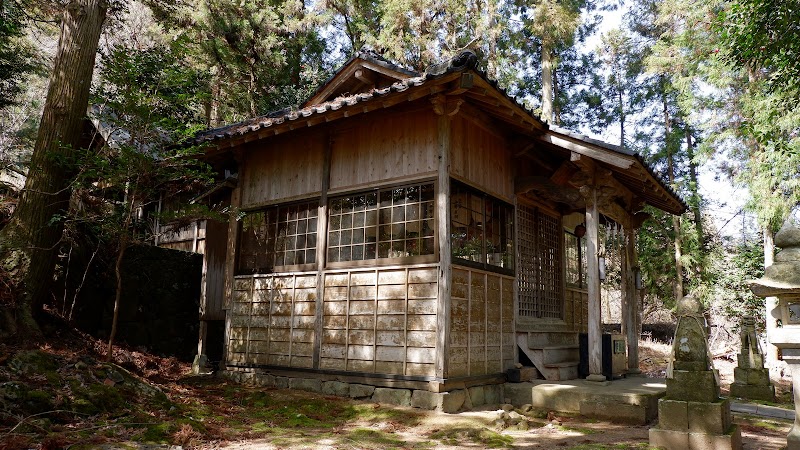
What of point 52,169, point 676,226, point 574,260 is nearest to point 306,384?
point 52,169

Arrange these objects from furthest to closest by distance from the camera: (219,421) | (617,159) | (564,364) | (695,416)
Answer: (564,364), (617,159), (219,421), (695,416)

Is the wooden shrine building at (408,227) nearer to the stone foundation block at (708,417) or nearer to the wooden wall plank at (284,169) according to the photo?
the wooden wall plank at (284,169)

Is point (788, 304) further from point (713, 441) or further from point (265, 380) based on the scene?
point (265, 380)

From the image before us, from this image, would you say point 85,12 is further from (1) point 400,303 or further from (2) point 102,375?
(1) point 400,303

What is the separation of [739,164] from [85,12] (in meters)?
20.1

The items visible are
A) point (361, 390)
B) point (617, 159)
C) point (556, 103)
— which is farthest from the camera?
point (556, 103)

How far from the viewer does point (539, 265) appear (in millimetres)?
10898

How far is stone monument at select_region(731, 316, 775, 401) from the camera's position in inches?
460

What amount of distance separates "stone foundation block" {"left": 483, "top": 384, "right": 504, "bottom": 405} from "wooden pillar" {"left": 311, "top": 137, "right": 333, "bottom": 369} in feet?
9.30

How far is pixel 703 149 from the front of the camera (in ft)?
59.9

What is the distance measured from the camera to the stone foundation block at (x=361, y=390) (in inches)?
322

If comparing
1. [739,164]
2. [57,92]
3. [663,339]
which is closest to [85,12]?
[57,92]

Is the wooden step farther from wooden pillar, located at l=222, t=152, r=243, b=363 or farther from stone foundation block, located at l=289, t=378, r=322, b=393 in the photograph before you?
wooden pillar, located at l=222, t=152, r=243, b=363

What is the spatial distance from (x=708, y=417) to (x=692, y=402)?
20 centimetres
